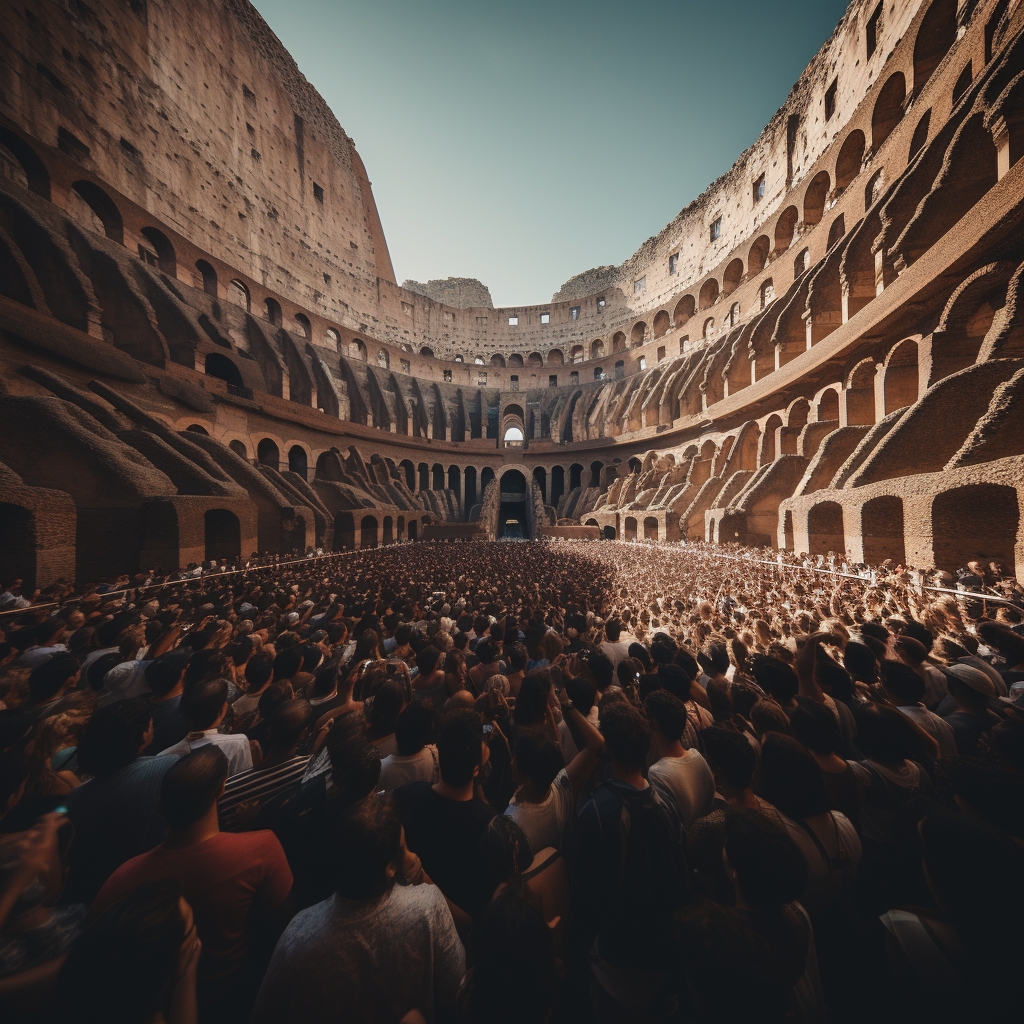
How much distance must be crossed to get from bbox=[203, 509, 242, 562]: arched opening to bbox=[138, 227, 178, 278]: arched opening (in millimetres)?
15563

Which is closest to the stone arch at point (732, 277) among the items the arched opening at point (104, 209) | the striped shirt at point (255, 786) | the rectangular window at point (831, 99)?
the rectangular window at point (831, 99)

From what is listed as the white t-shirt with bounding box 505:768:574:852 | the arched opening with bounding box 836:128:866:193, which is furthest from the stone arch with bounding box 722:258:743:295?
the white t-shirt with bounding box 505:768:574:852

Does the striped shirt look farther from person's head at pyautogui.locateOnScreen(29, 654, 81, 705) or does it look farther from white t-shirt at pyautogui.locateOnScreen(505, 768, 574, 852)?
person's head at pyautogui.locateOnScreen(29, 654, 81, 705)

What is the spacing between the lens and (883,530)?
8961 millimetres

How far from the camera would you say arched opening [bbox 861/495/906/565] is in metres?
8.84

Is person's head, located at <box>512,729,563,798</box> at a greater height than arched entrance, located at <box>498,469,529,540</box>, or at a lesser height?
A: lesser

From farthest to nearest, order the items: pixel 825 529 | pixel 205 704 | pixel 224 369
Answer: pixel 224 369 < pixel 825 529 < pixel 205 704

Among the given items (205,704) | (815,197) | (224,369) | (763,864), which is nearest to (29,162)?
(224,369)

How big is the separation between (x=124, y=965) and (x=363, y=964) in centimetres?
61

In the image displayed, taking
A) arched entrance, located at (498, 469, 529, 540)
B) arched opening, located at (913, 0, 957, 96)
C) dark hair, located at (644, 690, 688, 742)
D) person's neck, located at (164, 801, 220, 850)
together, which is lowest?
person's neck, located at (164, 801, 220, 850)

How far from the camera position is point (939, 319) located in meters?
10.5

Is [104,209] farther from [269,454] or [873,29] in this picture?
[873,29]

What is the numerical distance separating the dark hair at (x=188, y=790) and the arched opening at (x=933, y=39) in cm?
2472

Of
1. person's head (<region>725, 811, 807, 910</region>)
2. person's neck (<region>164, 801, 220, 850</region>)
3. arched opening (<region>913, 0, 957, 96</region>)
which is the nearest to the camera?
person's head (<region>725, 811, 807, 910</region>)
